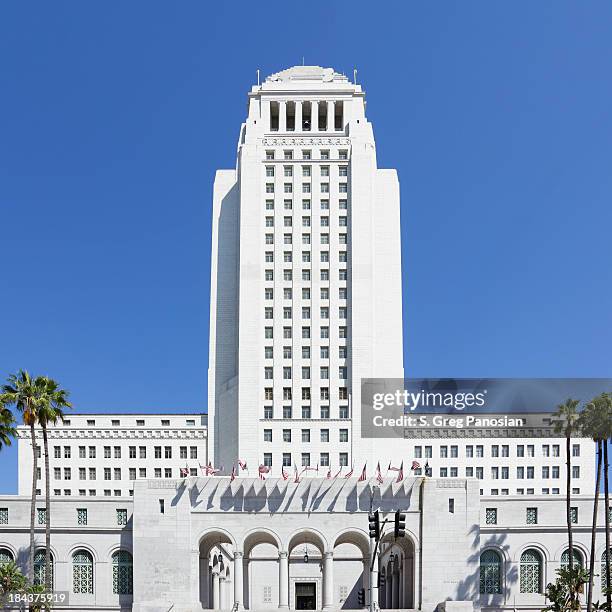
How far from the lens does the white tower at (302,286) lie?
303 ft

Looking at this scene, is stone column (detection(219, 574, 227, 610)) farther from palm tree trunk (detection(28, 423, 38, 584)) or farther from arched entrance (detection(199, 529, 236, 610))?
palm tree trunk (detection(28, 423, 38, 584))

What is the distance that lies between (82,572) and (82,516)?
16.0ft

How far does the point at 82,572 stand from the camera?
3334 inches

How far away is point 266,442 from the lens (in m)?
91.9

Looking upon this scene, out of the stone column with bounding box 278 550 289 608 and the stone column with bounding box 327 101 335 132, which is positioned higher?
the stone column with bounding box 327 101 335 132

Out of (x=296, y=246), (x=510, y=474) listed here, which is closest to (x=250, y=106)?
(x=296, y=246)

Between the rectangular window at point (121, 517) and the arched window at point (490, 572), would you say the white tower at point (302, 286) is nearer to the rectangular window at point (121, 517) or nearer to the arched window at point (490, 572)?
the rectangular window at point (121, 517)

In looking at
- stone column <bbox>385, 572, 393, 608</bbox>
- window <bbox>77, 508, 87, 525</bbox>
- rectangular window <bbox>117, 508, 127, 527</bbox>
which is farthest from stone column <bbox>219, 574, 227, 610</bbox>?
window <bbox>77, 508, 87, 525</bbox>

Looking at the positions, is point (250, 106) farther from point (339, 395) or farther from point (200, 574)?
point (200, 574)

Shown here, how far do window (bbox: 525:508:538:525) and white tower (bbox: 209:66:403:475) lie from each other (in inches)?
619

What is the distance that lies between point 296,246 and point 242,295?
7411 millimetres

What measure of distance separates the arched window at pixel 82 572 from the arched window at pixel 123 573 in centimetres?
220

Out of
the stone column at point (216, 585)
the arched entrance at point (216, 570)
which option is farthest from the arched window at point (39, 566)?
the stone column at point (216, 585)

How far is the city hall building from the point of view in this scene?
81938 millimetres
